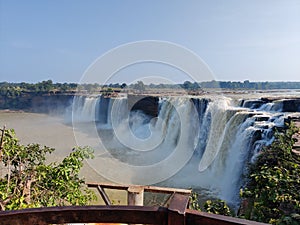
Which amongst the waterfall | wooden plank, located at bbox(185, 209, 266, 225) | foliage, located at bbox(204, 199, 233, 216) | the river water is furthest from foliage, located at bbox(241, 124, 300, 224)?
the river water

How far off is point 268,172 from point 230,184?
366 centimetres

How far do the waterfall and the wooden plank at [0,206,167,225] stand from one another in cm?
412

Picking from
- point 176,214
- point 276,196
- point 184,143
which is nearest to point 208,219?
point 176,214

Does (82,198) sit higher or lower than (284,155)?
lower

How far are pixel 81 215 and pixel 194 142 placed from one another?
8420 millimetres

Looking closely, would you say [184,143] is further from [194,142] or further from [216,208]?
[216,208]

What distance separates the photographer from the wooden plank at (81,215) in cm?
61

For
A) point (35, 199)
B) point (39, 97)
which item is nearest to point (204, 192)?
point (35, 199)

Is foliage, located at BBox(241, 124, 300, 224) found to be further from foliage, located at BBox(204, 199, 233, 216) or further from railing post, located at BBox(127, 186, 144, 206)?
railing post, located at BBox(127, 186, 144, 206)

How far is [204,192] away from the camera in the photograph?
18.1 feet

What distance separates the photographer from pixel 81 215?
2.03 feet

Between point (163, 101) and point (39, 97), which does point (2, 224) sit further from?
point (39, 97)

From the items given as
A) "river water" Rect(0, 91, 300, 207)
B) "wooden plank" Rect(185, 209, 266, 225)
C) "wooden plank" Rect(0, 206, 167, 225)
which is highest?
"wooden plank" Rect(185, 209, 266, 225)

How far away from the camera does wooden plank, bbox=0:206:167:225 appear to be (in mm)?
609
